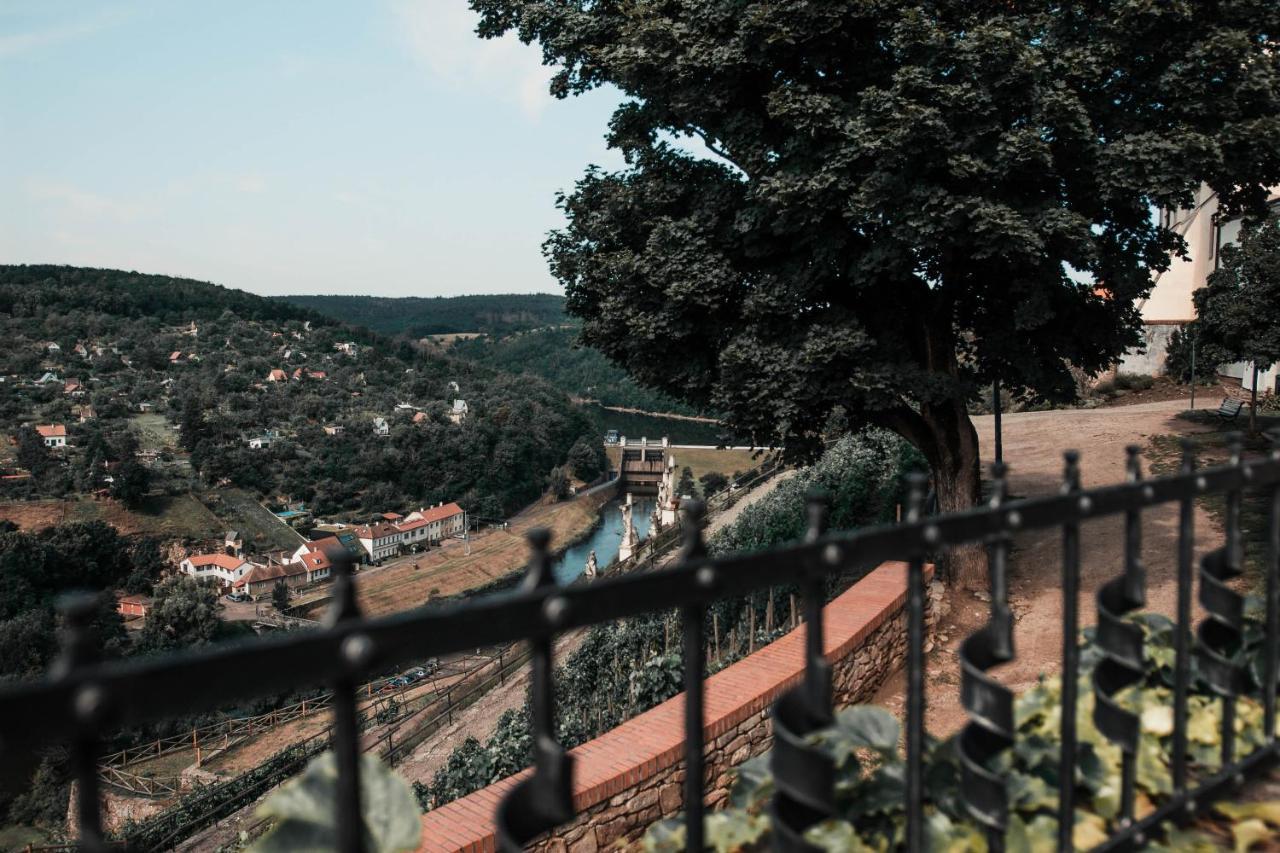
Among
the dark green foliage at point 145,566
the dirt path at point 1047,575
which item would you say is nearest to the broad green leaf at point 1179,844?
the dirt path at point 1047,575

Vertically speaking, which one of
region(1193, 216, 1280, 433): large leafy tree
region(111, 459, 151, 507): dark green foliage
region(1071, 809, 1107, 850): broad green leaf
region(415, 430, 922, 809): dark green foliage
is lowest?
region(111, 459, 151, 507): dark green foliage

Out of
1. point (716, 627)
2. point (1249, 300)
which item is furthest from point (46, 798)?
point (1249, 300)

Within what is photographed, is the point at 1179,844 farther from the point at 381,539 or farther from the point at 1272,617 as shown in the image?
the point at 381,539

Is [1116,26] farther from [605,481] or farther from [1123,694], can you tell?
[605,481]

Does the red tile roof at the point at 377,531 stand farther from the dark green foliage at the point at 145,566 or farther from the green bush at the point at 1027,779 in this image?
the green bush at the point at 1027,779

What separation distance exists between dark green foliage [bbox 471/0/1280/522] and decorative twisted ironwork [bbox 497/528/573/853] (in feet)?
23.1

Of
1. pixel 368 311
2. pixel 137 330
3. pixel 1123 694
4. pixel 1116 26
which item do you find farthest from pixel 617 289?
pixel 368 311

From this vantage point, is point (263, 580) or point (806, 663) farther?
point (263, 580)

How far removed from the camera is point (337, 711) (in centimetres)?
114

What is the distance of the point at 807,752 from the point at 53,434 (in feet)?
283

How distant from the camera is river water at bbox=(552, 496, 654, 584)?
224 feet

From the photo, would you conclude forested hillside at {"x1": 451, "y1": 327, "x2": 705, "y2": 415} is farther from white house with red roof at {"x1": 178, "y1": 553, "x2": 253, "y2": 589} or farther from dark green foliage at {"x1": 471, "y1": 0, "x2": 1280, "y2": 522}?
dark green foliage at {"x1": 471, "y1": 0, "x2": 1280, "y2": 522}

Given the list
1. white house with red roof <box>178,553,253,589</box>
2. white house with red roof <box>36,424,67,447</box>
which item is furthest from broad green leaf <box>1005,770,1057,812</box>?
white house with red roof <box>36,424,67,447</box>

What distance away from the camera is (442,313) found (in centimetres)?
17650
